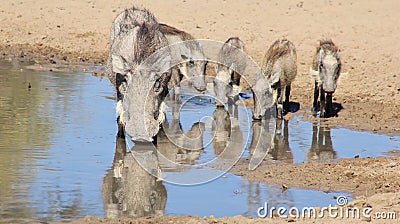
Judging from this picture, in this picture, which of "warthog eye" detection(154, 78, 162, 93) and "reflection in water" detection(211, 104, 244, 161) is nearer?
"warthog eye" detection(154, 78, 162, 93)

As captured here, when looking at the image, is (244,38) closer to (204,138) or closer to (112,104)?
(112,104)

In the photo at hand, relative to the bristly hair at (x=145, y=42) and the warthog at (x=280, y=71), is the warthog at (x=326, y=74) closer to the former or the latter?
the warthog at (x=280, y=71)

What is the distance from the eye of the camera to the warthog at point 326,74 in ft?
42.6

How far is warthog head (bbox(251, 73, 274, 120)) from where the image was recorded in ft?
41.0

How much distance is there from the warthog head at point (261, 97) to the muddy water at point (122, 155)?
0.26 m

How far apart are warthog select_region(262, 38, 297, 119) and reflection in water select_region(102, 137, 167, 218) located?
4.05m

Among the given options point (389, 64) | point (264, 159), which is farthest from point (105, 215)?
point (389, 64)

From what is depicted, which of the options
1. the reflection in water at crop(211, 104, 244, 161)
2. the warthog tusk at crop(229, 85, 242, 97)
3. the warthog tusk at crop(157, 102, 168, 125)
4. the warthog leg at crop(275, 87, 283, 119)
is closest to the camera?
the warthog tusk at crop(157, 102, 168, 125)

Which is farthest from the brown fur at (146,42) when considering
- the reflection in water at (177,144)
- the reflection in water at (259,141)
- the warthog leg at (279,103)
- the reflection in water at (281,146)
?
the warthog leg at (279,103)

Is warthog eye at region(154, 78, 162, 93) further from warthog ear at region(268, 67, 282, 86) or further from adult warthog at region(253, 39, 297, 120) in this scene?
warthog ear at region(268, 67, 282, 86)

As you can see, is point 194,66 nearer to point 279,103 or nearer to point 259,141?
point 279,103

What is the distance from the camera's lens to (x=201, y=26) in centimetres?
2122

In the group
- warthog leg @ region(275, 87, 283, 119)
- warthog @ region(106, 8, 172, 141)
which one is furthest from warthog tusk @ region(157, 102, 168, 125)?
warthog leg @ region(275, 87, 283, 119)

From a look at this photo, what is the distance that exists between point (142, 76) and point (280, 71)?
15.0ft
